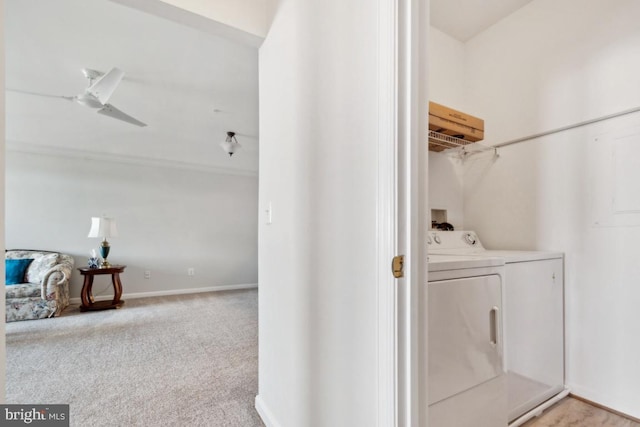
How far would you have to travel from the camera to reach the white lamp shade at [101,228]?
3.89 m

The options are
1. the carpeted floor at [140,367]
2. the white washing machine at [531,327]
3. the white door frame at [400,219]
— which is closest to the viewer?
the white door frame at [400,219]

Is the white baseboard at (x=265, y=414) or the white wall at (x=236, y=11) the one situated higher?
the white wall at (x=236, y=11)

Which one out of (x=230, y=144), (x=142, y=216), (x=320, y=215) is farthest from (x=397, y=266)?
(x=142, y=216)

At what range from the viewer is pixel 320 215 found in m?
1.13

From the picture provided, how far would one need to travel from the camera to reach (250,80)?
2.73 m

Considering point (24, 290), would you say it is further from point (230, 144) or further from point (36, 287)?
point (230, 144)

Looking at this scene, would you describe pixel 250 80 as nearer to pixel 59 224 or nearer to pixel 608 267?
pixel 608 267

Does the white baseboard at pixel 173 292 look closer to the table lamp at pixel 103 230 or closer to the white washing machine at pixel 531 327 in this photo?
the table lamp at pixel 103 230

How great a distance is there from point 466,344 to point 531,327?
2.44 ft

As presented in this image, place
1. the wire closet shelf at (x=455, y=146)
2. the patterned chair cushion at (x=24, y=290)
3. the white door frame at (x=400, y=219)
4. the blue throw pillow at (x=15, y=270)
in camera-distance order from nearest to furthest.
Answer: the white door frame at (x=400, y=219), the wire closet shelf at (x=455, y=146), the patterned chair cushion at (x=24, y=290), the blue throw pillow at (x=15, y=270)

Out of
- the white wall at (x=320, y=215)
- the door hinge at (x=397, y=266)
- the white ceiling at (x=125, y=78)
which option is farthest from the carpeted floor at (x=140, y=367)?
Answer: the white ceiling at (x=125, y=78)

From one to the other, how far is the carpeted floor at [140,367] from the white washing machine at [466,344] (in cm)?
105

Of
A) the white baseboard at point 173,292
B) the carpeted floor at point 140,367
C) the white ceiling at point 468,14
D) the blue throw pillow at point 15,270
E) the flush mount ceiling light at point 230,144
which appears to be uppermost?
the white ceiling at point 468,14

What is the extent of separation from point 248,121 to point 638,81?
3399 mm
